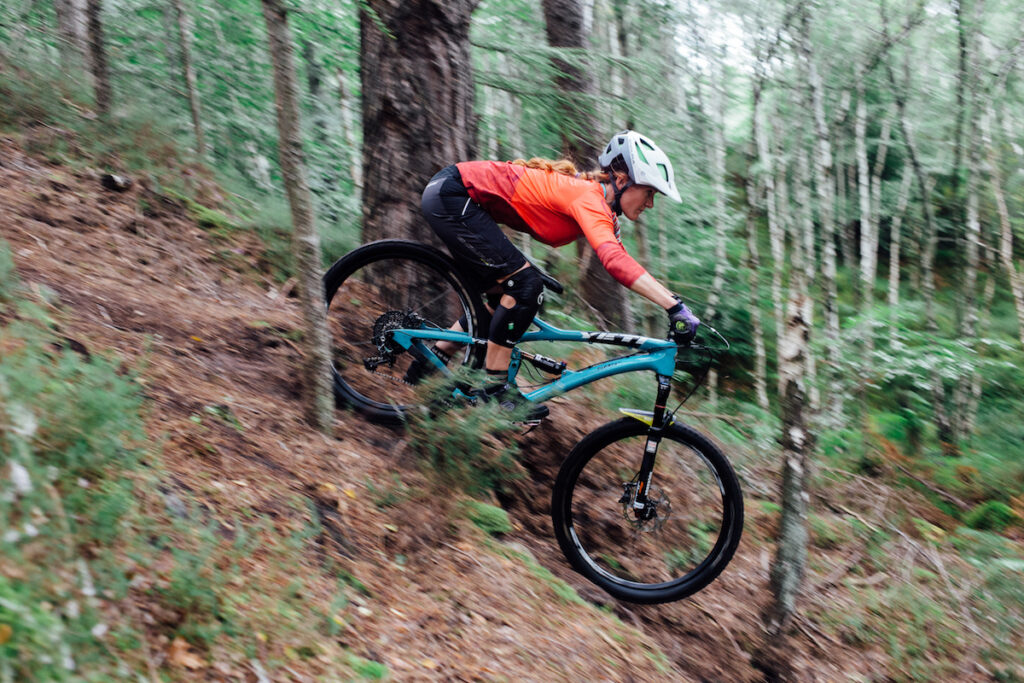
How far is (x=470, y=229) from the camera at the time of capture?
4672 millimetres

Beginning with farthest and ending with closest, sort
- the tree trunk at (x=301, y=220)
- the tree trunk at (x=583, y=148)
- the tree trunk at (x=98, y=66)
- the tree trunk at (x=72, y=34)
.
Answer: the tree trunk at (x=72, y=34) < the tree trunk at (x=583, y=148) < the tree trunk at (x=98, y=66) < the tree trunk at (x=301, y=220)

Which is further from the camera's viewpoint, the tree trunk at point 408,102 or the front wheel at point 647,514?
the tree trunk at point 408,102

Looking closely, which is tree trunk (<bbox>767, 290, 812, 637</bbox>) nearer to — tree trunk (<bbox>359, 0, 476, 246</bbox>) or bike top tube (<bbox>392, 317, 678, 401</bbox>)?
bike top tube (<bbox>392, 317, 678, 401</bbox>)

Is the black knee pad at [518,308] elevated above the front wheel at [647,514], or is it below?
above

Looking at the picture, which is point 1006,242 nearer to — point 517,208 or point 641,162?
point 641,162

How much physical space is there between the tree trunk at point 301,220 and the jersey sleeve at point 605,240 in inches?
63.4

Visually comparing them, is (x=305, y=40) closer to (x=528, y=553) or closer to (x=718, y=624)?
(x=528, y=553)

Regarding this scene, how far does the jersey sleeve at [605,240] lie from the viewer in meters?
4.26

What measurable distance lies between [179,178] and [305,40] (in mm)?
2192

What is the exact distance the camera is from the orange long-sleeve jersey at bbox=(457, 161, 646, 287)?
14.1 ft

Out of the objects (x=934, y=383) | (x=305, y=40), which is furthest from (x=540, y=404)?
(x=934, y=383)

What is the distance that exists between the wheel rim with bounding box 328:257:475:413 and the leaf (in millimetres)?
2483

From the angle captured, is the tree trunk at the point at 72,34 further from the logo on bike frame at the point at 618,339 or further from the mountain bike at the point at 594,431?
the logo on bike frame at the point at 618,339

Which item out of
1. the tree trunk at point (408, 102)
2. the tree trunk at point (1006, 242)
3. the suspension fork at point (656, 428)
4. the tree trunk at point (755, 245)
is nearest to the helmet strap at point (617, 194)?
the suspension fork at point (656, 428)
